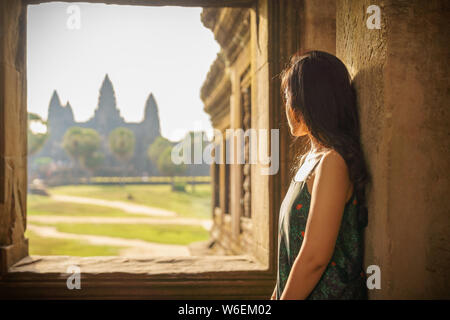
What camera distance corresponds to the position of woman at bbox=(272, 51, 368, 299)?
3.90 feet

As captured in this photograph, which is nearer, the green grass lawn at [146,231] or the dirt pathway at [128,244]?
the dirt pathway at [128,244]

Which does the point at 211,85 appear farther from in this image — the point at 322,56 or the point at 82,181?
the point at 82,181

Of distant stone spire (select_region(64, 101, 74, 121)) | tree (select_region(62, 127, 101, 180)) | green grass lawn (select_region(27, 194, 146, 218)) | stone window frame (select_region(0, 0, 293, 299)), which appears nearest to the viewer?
stone window frame (select_region(0, 0, 293, 299))

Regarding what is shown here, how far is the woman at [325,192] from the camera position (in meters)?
1.19

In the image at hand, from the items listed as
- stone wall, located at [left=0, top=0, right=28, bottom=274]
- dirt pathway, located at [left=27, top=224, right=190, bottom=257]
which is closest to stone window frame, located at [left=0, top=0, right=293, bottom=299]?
stone wall, located at [left=0, top=0, right=28, bottom=274]

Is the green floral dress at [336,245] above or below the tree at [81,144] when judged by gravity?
below

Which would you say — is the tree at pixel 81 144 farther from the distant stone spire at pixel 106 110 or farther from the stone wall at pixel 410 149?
the stone wall at pixel 410 149

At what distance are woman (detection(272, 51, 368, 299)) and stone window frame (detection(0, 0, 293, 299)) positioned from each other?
1627 mm

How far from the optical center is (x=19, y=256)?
10.1ft

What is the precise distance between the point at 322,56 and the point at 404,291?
921 mm

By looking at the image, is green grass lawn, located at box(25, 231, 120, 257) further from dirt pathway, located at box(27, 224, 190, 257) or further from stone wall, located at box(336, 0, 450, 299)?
stone wall, located at box(336, 0, 450, 299)

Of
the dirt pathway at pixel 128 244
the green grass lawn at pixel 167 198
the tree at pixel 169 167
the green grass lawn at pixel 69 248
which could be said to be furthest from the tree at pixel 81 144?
the green grass lawn at pixel 69 248

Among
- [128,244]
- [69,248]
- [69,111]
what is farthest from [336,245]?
[69,111]

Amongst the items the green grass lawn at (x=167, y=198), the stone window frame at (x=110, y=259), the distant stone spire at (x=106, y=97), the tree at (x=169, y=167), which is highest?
the distant stone spire at (x=106, y=97)
